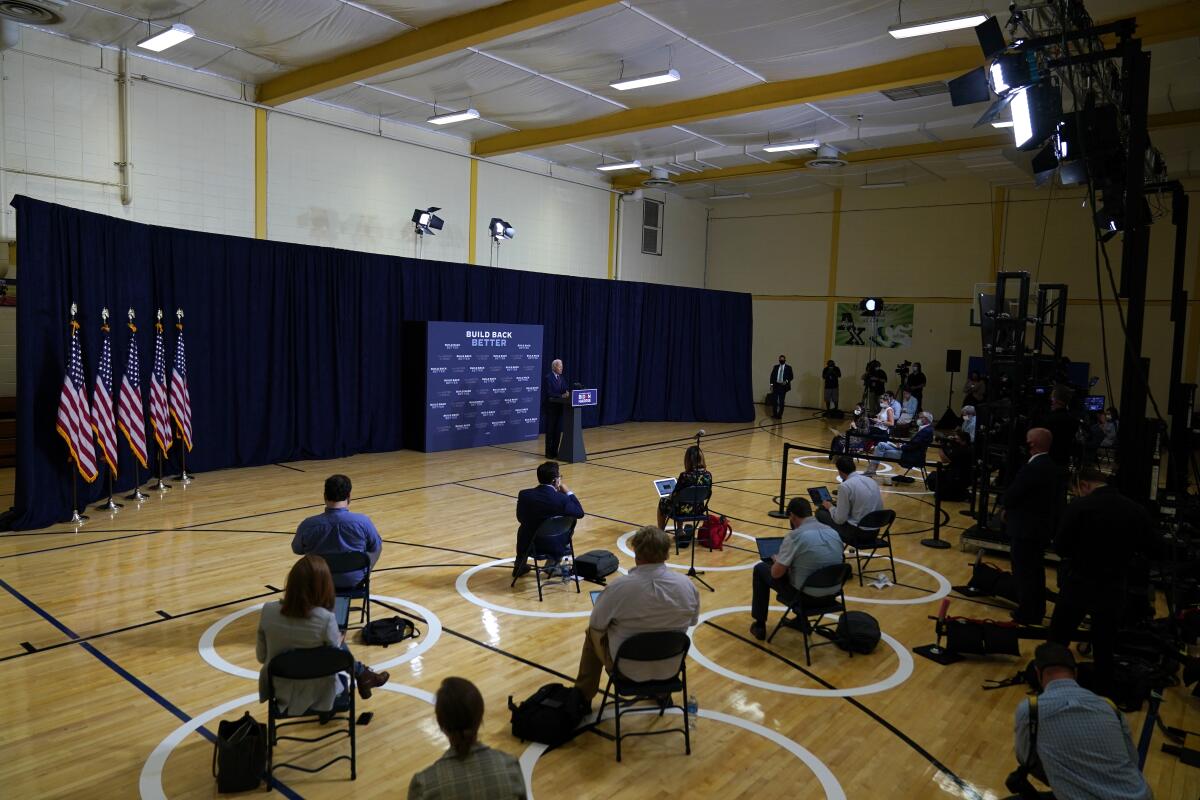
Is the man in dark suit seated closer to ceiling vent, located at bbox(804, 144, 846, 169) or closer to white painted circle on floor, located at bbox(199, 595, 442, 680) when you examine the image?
white painted circle on floor, located at bbox(199, 595, 442, 680)

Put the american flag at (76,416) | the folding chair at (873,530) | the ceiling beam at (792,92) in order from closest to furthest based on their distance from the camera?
the folding chair at (873,530) → the american flag at (76,416) → the ceiling beam at (792,92)

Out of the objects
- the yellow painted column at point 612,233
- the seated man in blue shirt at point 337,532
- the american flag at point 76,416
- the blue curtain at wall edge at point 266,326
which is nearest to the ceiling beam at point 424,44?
the blue curtain at wall edge at point 266,326

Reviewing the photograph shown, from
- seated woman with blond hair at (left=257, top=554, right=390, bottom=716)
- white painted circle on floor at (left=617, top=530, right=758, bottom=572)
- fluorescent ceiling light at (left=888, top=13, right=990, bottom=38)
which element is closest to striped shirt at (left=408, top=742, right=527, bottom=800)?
seated woman with blond hair at (left=257, top=554, right=390, bottom=716)

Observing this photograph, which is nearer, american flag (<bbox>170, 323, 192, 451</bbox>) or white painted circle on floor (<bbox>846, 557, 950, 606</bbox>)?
white painted circle on floor (<bbox>846, 557, 950, 606</bbox>)

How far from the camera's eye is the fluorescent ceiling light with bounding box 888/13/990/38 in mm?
8039

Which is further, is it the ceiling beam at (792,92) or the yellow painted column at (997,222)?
the yellow painted column at (997,222)

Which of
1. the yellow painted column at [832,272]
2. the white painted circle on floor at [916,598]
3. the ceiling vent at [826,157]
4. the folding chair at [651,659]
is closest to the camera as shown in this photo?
the folding chair at [651,659]

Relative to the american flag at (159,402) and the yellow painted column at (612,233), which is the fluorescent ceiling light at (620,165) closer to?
the yellow painted column at (612,233)

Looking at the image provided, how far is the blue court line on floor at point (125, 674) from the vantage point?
379 cm

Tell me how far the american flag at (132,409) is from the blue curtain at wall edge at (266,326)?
27 cm

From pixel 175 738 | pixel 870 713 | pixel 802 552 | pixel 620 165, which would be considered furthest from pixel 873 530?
pixel 620 165

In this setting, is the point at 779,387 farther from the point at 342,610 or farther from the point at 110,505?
the point at 342,610

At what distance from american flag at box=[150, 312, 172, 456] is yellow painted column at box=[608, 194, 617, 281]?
11.9 meters

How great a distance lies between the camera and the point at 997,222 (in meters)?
19.1
